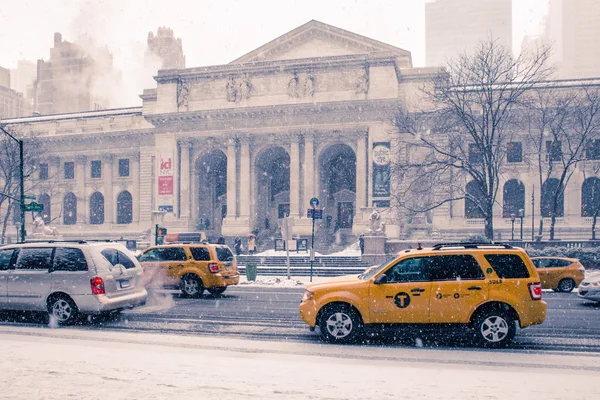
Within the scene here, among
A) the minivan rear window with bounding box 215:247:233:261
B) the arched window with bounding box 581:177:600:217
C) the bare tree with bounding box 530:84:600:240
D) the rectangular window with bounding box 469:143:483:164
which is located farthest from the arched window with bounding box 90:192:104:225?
the minivan rear window with bounding box 215:247:233:261

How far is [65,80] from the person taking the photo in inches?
4857

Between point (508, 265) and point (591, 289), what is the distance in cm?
866

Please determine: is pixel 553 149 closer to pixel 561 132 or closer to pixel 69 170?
pixel 561 132

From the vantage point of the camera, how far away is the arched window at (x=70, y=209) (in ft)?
223

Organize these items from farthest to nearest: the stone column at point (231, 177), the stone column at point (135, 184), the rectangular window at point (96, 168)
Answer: the rectangular window at point (96, 168) → the stone column at point (135, 184) → the stone column at point (231, 177)

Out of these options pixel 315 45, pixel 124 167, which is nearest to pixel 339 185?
pixel 315 45

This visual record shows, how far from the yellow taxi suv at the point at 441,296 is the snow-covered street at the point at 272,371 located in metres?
0.58

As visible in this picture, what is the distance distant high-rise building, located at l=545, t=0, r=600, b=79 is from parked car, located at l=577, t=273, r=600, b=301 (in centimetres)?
13909

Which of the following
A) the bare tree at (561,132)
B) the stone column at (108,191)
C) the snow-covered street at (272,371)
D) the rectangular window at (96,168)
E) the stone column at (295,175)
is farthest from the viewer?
the rectangular window at (96,168)

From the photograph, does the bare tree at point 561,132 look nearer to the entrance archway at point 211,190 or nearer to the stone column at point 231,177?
the stone column at point 231,177

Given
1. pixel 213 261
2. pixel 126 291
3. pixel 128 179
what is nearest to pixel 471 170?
pixel 213 261

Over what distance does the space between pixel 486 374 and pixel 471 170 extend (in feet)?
85.9

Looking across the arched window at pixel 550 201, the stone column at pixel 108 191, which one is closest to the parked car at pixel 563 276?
the arched window at pixel 550 201

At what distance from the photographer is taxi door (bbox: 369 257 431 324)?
10219mm
